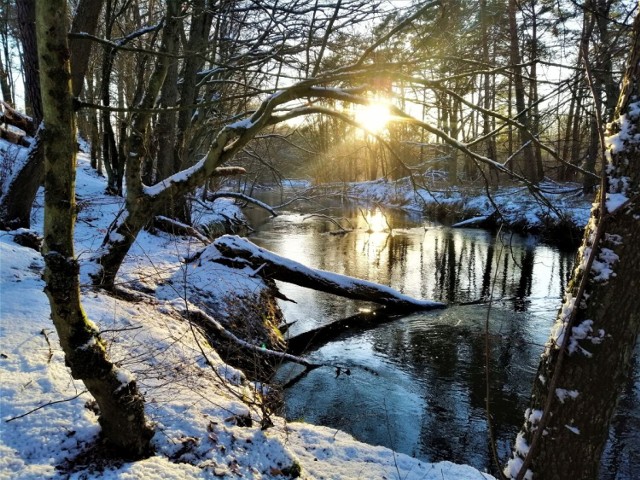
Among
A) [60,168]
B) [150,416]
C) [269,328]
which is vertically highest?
[60,168]

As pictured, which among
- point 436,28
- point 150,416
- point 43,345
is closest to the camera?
point 150,416

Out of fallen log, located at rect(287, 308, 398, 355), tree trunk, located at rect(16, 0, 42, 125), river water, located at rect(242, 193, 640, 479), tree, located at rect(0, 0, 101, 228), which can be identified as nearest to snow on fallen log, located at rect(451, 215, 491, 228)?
river water, located at rect(242, 193, 640, 479)

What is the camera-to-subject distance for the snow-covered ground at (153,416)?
2.29 meters

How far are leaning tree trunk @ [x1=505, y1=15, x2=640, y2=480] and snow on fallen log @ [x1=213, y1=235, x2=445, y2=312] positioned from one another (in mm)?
6120

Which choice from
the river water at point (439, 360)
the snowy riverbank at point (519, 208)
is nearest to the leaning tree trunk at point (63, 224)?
the river water at point (439, 360)

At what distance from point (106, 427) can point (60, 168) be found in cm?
141

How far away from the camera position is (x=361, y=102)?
4.05 metres

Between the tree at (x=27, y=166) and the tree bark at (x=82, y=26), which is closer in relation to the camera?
the tree bark at (x=82, y=26)

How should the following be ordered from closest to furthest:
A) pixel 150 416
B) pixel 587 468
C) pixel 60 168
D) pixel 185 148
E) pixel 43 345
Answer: pixel 60 168 → pixel 587 468 → pixel 150 416 → pixel 43 345 → pixel 185 148

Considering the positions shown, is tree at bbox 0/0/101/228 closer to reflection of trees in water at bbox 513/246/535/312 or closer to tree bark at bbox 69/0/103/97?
tree bark at bbox 69/0/103/97

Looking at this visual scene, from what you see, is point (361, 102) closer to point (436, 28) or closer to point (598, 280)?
point (436, 28)

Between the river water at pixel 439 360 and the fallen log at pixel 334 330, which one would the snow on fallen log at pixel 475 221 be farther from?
the fallen log at pixel 334 330

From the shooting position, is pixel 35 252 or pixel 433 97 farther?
pixel 35 252

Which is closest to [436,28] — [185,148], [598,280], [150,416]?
[598,280]
